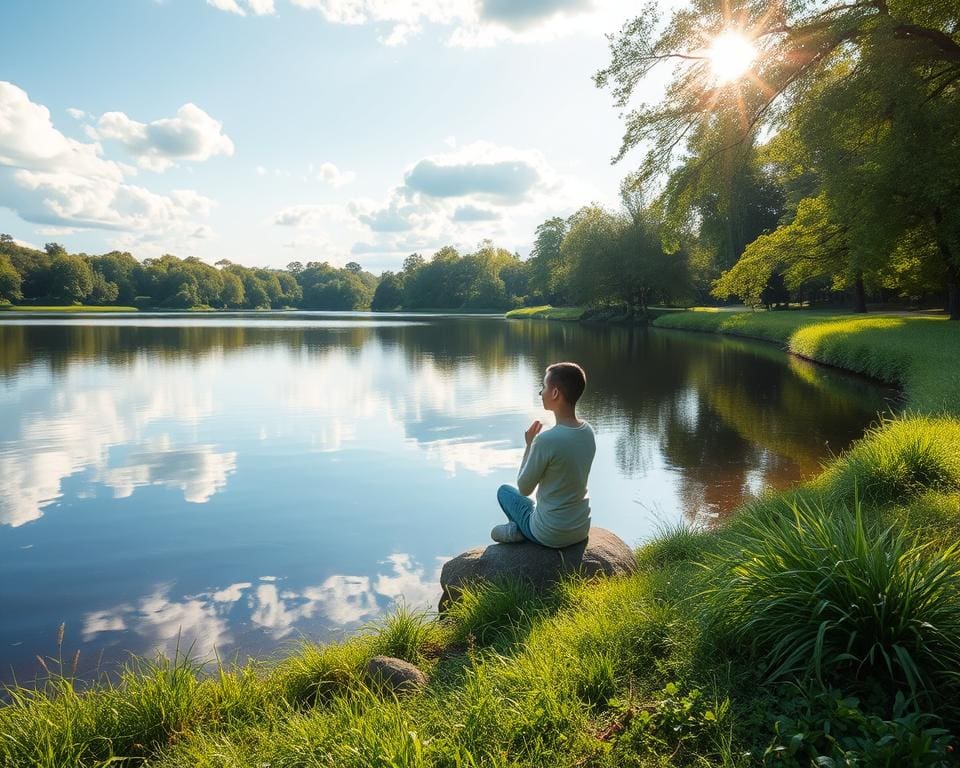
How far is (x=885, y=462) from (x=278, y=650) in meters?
6.48

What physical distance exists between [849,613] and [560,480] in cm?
233

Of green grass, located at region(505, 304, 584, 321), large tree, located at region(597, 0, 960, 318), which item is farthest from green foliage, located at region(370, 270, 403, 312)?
large tree, located at region(597, 0, 960, 318)

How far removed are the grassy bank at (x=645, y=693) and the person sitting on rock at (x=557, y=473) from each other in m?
0.81

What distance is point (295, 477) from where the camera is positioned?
10586mm

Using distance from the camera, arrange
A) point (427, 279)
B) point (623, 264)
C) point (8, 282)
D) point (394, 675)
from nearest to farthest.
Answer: point (394, 675) → point (623, 264) → point (8, 282) → point (427, 279)

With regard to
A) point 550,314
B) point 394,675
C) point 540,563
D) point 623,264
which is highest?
point 623,264

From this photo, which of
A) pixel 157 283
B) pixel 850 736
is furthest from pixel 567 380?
pixel 157 283

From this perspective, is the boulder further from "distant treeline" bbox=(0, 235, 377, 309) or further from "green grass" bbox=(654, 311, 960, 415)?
"distant treeline" bbox=(0, 235, 377, 309)

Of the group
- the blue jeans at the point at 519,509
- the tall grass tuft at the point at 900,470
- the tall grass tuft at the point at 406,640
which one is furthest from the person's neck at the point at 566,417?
the tall grass tuft at the point at 900,470

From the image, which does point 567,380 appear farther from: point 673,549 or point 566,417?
point 673,549

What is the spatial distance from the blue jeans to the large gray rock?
14 cm

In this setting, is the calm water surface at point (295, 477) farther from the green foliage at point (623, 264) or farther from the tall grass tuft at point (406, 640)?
the green foliage at point (623, 264)

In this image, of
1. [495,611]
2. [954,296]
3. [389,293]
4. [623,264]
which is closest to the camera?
[495,611]

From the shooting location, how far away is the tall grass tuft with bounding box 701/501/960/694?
2.91 metres
